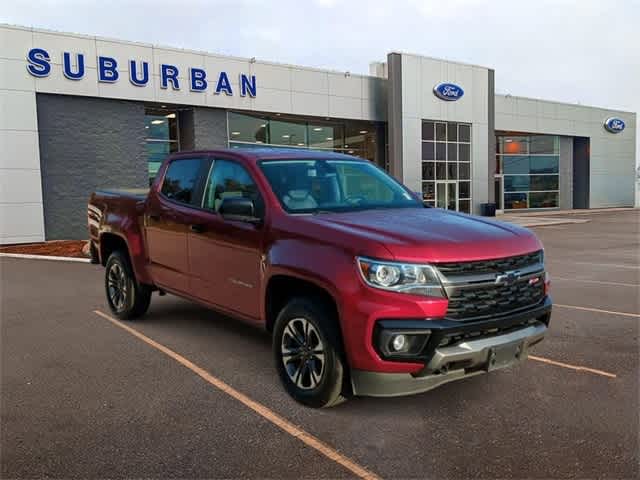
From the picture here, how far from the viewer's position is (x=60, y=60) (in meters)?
19.5

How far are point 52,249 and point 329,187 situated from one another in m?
14.3

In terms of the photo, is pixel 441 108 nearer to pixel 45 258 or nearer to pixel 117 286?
pixel 45 258

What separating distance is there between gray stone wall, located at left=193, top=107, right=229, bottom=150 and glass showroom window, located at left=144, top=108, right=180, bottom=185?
1264 millimetres

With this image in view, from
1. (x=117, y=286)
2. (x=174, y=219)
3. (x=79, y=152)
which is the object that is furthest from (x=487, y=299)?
(x=79, y=152)

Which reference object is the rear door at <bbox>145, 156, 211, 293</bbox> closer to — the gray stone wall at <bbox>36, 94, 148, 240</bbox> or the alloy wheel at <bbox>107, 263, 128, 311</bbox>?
the alloy wheel at <bbox>107, 263, 128, 311</bbox>

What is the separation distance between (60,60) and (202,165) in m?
17.1

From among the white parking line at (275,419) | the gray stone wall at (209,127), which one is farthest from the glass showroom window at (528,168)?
the white parking line at (275,419)

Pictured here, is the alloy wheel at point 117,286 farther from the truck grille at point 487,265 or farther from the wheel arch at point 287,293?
the truck grille at point 487,265

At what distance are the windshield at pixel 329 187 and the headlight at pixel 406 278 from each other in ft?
3.69

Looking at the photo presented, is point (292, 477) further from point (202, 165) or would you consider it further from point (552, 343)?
point (552, 343)

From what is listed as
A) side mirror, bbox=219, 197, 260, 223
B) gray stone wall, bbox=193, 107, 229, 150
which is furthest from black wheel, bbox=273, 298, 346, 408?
gray stone wall, bbox=193, 107, 229, 150

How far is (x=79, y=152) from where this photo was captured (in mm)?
20438

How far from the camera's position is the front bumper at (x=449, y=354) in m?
3.46

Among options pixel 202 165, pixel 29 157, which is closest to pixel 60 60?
pixel 29 157
